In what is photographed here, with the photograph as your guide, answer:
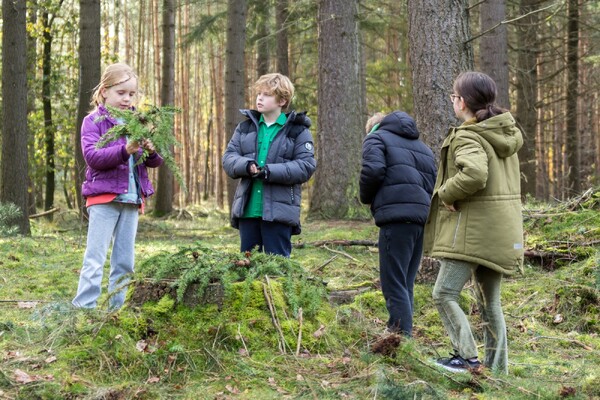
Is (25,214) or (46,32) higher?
(46,32)

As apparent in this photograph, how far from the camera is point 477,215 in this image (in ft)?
14.4

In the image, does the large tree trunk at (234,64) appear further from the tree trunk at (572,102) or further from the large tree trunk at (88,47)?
the tree trunk at (572,102)

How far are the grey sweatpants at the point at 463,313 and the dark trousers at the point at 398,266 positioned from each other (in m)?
0.66

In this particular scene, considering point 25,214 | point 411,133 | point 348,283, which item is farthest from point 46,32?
point 411,133

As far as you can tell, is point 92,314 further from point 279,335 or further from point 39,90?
point 39,90

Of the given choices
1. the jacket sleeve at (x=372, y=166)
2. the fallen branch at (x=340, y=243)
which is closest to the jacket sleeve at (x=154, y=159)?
the jacket sleeve at (x=372, y=166)

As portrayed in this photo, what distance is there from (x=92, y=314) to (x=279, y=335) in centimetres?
116

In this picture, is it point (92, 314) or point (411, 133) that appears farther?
point (411, 133)

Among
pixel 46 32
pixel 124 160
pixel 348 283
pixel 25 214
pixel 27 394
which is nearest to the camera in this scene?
pixel 27 394

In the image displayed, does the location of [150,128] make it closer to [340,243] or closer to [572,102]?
[340,243]

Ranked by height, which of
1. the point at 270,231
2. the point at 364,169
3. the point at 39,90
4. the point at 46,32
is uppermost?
the point at 46,32

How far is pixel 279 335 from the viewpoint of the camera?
4.30m

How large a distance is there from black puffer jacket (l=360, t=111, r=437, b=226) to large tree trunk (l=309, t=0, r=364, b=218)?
8.45m

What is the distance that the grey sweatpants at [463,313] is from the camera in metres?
4.44
